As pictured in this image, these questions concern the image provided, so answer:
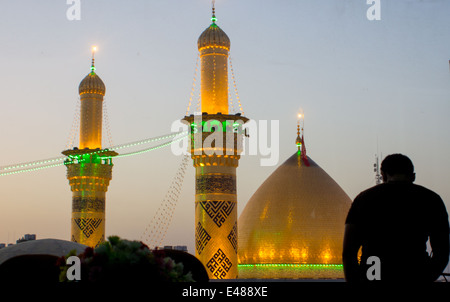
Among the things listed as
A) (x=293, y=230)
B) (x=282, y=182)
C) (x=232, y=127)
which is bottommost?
(x=293, y=230)

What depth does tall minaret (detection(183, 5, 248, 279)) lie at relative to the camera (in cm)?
1670

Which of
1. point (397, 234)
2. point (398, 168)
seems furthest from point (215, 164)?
point (397, 234)

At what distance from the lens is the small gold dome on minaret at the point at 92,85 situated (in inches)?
868

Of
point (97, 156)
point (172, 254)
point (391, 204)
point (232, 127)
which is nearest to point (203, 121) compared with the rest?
point (232, 127)

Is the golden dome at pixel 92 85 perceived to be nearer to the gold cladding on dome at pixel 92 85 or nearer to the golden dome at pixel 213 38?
the gold cladding on dome at pixel 92 85

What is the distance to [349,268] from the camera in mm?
3490

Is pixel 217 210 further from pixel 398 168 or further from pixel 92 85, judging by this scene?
pixel 398 168

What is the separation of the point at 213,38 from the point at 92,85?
20.5ft

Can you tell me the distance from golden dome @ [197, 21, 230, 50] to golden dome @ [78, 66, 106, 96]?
569cm

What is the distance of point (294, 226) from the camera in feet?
63.7
